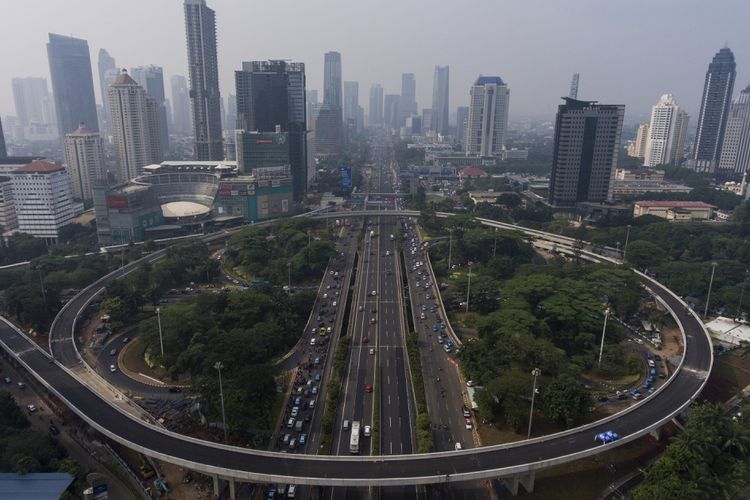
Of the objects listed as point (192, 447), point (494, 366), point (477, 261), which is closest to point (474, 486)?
point (494, 366)

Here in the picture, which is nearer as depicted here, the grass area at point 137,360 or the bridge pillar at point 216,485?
the bridge pillar at point 216,485

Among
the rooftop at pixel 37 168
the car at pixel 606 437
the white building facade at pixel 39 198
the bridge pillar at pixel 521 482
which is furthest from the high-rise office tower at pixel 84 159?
the car at pixel 606 437

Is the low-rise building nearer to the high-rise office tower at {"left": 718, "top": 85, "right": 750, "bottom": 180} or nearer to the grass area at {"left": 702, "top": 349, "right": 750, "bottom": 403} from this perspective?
the high-rise office tower at {"left": 718, "top": 85, "right": 750, "bottom": 180}

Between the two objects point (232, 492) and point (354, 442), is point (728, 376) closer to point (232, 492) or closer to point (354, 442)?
point (354, 442)

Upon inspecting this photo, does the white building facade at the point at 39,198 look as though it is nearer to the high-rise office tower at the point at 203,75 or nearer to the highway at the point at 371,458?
the highway at the point at 371,458

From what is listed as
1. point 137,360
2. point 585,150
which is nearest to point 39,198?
point 137,360

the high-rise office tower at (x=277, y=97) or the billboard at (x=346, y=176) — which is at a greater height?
the high-rise office tower at (x=277, y=97)
